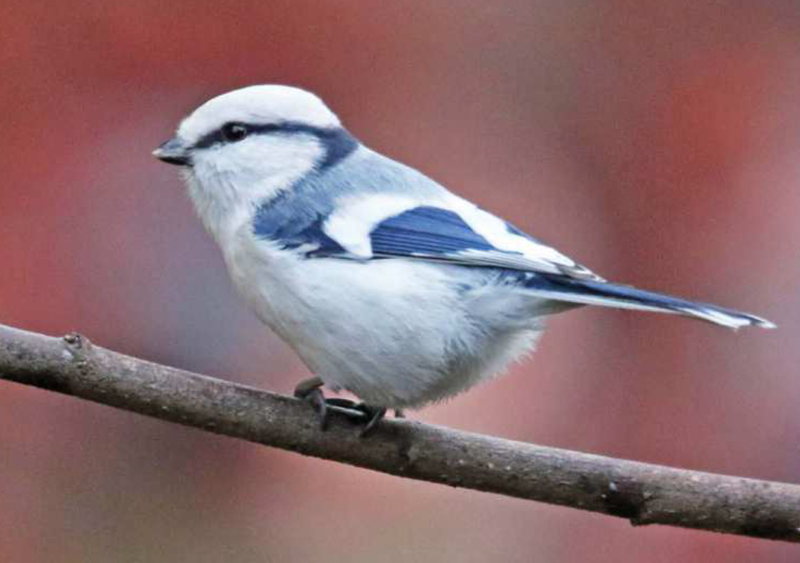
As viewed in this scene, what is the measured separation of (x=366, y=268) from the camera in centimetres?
198

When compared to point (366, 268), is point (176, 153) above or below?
above

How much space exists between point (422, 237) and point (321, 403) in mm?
272

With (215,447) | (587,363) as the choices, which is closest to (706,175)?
(587,363)

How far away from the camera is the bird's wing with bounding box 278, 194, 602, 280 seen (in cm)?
194

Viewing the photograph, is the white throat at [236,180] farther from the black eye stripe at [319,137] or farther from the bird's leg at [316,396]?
the bird's leg at [316,396]

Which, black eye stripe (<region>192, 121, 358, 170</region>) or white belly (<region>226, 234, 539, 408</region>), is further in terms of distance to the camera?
black eye stripe (<region>192, 121, 358, 170</region>)

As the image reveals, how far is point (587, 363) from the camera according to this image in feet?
9.27

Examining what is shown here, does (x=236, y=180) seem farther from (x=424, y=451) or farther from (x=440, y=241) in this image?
(x=424, y=451)

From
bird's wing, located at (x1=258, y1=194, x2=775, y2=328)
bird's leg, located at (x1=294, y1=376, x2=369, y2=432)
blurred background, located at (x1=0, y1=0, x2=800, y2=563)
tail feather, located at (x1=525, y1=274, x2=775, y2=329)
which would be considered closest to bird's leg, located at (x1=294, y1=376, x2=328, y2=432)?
bird's leg, located at (x1=294, y1=376, x2=369, y2=432)

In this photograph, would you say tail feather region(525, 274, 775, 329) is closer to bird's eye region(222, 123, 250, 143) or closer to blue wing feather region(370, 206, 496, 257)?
blue wing feather region(370, 206, 496, 257)

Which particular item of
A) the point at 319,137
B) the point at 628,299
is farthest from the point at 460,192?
the point at 628,299

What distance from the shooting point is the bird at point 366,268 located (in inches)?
76.6

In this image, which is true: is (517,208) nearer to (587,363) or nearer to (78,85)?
(587,363)

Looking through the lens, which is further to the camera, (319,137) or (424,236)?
(319,137)
